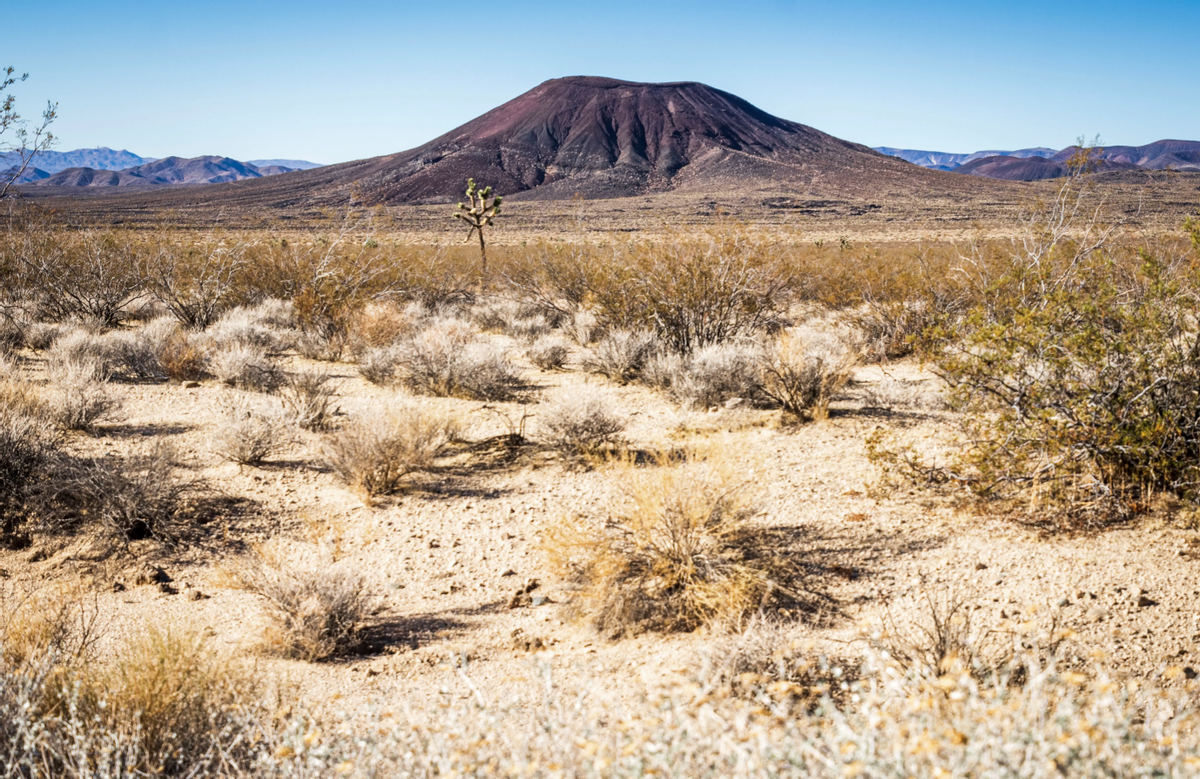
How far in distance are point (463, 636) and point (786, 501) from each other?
2.80 m

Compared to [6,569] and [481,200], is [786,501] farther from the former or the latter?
[481,200]

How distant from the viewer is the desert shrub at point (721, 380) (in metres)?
→ 8.15

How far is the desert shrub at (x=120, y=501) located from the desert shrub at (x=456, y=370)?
376 cm

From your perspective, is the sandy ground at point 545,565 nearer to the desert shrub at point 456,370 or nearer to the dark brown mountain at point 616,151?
the desert shrub at point 456,370

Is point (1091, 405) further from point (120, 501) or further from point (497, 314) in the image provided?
point (497, 314)

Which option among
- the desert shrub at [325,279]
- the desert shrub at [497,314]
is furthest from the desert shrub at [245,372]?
the desert shrub at [497,314]

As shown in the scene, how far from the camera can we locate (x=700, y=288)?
1018cm

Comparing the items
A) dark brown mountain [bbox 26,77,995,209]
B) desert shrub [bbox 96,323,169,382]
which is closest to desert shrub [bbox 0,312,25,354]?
desert shrub [bbox 96,323,169,382]

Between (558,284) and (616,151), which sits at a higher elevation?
(616,151)

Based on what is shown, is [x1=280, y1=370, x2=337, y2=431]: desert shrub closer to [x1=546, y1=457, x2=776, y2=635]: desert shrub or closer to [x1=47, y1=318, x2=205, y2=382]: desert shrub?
[x1=47, y1=318, x2=205, y2=382]: desert shrub

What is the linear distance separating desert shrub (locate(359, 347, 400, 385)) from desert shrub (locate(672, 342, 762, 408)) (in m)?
4.17

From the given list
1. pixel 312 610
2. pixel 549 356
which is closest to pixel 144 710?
pixel 312 610

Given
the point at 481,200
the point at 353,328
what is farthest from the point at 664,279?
the point at 481,200

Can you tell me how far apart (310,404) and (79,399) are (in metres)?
2.29
